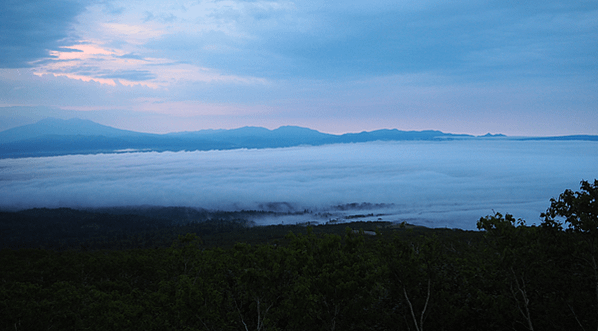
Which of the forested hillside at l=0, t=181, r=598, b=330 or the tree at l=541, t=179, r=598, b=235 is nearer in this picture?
the tree at l=541, t=179, r=598, b=235

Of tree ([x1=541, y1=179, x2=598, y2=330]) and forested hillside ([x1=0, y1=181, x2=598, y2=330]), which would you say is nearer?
tree ([x1=541, y1=179, x2=598, y2=330])

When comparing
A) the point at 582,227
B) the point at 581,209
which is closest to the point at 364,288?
the point at 582,227

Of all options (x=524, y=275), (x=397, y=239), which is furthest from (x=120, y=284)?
(x=524, y=275)

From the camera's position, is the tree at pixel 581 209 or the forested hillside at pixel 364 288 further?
the forested hillside at pixel 364 288

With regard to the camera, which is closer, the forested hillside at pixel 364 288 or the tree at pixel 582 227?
the tree at pixel 582 227

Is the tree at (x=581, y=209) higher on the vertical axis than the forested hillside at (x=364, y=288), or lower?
higher

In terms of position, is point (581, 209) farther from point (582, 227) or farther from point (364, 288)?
point (364, 288)

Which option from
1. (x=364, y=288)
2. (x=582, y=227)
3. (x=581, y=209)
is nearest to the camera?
(x=582, y=227)

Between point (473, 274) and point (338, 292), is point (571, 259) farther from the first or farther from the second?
point (338, 292)

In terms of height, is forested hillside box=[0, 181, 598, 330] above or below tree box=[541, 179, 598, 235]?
below

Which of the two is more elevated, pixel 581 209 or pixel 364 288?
pixel 581 209

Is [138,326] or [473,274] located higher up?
[473,274]
